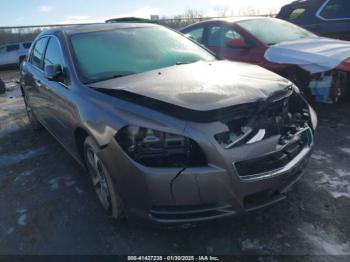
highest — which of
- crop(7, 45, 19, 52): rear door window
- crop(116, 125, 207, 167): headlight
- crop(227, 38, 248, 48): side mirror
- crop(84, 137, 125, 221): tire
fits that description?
crop(227, 38, 248, 48): side mirror

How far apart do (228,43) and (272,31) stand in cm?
83

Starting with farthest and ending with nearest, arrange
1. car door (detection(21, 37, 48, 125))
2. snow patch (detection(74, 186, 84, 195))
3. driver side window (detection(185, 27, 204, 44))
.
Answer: driver side window (detection(185, 27, 204, 44)) < car door (detection(21, 37, 48, 125)) < snow patch (detection(74, 186, 84, 195))

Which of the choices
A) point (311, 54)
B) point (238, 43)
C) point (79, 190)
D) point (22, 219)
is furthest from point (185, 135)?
point (238, 43)

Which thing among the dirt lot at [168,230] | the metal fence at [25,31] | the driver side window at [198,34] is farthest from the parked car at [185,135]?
the metal fence at [25,31]

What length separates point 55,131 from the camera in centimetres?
420

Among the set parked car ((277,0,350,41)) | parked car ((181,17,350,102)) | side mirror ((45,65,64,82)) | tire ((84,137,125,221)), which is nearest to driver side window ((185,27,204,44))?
parked car ((181,17,350,102))

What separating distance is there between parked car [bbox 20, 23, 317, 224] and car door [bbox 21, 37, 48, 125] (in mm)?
1267

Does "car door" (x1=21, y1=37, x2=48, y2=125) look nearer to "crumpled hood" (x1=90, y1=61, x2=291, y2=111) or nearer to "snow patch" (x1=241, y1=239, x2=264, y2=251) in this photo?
"crumpled hood" (x1=90, y1=61, x2=291, y2=111)

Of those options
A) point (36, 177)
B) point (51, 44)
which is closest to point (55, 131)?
point (36, 177)

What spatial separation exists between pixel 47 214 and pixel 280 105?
2.29m

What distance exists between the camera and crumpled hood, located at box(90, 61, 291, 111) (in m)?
2.46

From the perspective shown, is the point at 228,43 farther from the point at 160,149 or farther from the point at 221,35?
the point at 160,149

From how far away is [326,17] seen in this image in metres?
6.93

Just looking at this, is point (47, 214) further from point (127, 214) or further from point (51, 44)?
point (51, 44)
